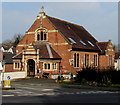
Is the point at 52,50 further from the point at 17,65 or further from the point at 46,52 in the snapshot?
the point at 17,65

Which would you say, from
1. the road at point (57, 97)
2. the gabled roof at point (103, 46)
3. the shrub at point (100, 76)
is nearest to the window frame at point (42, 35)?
the gabled roof at point (103, 46)

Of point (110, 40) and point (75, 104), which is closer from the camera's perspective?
point (75, 104)

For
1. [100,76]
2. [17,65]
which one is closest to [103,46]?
[17,65]

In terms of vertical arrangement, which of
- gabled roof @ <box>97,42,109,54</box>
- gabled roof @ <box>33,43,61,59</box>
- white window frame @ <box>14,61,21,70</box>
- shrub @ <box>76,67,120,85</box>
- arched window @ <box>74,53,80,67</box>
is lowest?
shrub @ <box>76,67,120,85</box>

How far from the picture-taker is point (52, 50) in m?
44.5

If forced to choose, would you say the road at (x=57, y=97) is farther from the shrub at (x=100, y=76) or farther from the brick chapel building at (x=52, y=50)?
the brick chapel building at (x=52, y=50)

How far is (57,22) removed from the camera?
159 feet

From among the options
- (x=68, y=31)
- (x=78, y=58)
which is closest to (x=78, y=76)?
(x=78, y=58)

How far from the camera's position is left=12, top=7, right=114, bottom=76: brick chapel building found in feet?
139

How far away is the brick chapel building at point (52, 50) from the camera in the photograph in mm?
42281

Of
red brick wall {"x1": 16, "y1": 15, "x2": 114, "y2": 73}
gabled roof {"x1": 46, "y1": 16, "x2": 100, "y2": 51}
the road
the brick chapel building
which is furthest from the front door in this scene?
the road

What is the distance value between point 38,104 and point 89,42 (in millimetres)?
38481

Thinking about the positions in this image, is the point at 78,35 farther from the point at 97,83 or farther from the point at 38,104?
the point at 38,104

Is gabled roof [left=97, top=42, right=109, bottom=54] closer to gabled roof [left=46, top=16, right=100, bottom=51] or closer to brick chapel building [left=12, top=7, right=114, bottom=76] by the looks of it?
gabled roof [left=46, top=16, right=100, bottom=51]
